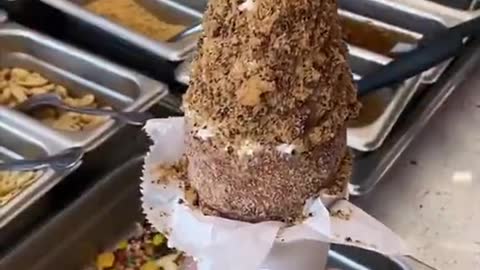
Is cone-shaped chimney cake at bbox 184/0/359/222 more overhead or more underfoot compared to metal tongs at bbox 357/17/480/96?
more overhead

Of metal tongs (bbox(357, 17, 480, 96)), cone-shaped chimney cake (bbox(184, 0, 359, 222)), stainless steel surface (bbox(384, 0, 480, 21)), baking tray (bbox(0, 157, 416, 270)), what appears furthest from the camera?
stainless steel surface (bbox(384, 0, 480, 21))

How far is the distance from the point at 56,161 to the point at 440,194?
0.43 meters

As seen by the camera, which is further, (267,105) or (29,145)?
(29,145)

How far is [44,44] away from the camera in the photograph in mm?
1324

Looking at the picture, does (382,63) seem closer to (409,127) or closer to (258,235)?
(409,127)

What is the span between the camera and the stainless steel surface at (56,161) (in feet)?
3.52

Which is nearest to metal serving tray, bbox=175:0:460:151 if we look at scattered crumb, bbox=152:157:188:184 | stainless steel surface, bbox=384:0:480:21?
stainless steel surface, bbox=384:0:480:21

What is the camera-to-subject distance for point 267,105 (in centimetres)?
Result: 62

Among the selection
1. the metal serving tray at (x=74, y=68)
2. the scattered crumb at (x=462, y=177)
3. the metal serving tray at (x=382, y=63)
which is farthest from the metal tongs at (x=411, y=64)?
the metal serving tray at (x=74, y=68)

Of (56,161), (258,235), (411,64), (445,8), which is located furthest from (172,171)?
(445,8)

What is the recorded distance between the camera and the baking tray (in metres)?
1.02

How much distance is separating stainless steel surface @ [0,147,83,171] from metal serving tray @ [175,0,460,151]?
0.14 m

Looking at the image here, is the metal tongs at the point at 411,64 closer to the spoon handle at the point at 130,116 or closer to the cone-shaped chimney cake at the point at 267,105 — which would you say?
the spoon handle at the point at 130,116

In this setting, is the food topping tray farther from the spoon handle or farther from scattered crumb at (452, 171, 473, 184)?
scattered crumb at (452, 171, 473, 184)
